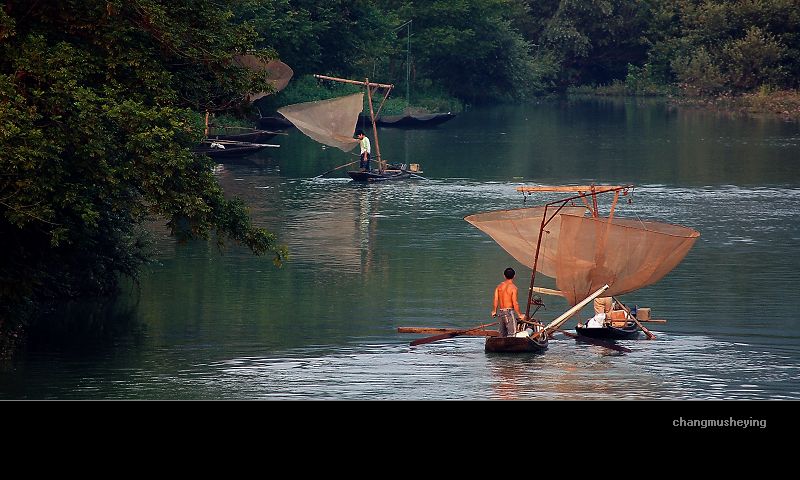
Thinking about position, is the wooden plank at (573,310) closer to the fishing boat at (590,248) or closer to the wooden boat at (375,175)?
the fishing boat at (590,248)

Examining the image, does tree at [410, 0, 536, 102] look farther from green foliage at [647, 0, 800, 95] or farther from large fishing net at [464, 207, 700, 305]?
large fishing net at [464, 207, 700, 305]

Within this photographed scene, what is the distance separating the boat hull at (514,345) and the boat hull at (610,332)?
1.32m

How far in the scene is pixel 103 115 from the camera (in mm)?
23859

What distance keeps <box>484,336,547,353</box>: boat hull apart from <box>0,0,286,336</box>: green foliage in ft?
14.6

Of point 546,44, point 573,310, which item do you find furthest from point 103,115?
point 546,44

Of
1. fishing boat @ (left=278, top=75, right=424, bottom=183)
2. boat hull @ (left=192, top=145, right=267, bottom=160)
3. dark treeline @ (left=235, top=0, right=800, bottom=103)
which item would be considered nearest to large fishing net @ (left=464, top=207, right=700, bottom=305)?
fishing boat @ (left=278, top=75, right=424, bottom=183)

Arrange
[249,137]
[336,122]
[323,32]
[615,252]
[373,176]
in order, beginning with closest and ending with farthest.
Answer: [615,252] < [373,176] < [336,122] < [249,137] < [323,32]

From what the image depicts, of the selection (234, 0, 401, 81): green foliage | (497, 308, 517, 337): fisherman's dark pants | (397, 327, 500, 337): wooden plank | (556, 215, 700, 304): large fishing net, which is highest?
(234, 0, 401, 81): green foliage

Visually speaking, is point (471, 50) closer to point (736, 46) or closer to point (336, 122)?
point (736, 46)

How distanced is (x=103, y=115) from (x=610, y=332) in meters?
9.94

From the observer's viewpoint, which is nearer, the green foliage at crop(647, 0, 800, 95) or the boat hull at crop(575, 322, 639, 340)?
Result: the boat hull at crop(575, 322, 639, 340)

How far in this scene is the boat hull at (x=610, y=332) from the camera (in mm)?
26266

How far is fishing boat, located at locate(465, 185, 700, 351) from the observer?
26297 millimetres
